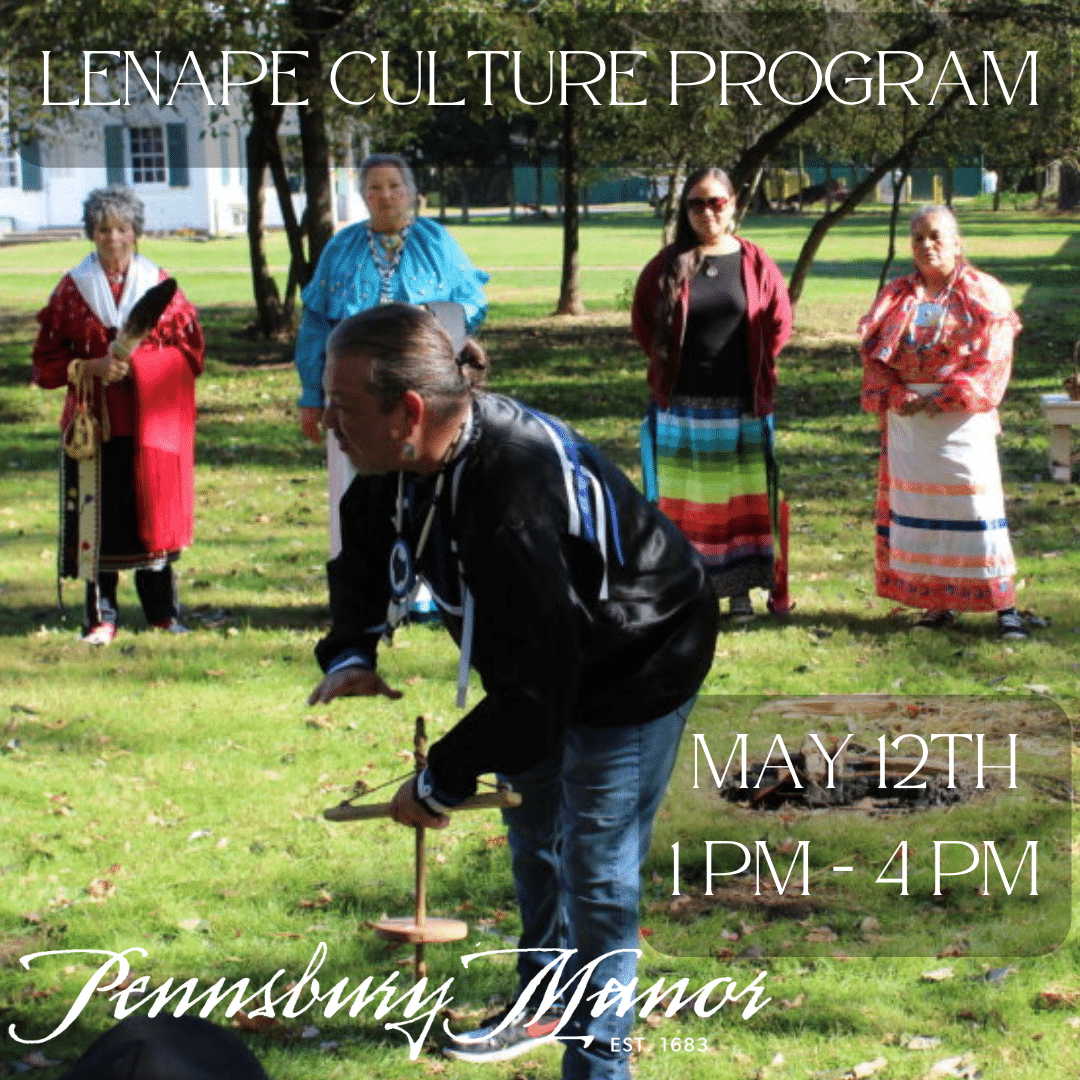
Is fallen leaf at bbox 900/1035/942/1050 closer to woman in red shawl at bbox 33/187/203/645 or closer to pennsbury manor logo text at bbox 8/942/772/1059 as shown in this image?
pennsbury manor logo text at bbox 8/942/772/1059

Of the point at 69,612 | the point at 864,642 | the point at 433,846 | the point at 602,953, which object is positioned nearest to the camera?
the point at 602,953

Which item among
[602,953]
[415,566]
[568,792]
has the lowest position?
[602,953]

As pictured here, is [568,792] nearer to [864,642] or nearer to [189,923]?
[189,923]

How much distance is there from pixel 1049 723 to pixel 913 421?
1.75 meters

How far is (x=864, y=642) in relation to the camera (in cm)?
829

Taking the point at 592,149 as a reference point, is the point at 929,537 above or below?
below

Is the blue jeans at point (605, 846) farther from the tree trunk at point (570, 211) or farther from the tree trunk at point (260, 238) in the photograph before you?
the tree trunk at point (570, 211)

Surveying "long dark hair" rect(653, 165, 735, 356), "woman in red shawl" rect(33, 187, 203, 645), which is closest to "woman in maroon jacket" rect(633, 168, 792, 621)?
"long dark hair" rect(653, 165, 735, 356)

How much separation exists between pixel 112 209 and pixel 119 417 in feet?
3.14

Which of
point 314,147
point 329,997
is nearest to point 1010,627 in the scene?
point 329,997

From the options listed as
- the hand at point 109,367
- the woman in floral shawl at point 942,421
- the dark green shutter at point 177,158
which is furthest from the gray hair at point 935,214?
the dark green shutter at point 177,158

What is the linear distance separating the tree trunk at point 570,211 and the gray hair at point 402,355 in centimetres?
1903

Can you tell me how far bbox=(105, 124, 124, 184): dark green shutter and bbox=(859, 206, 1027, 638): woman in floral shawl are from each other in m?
40.5

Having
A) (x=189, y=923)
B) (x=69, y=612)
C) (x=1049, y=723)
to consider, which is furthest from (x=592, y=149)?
(x=189, y=923)
